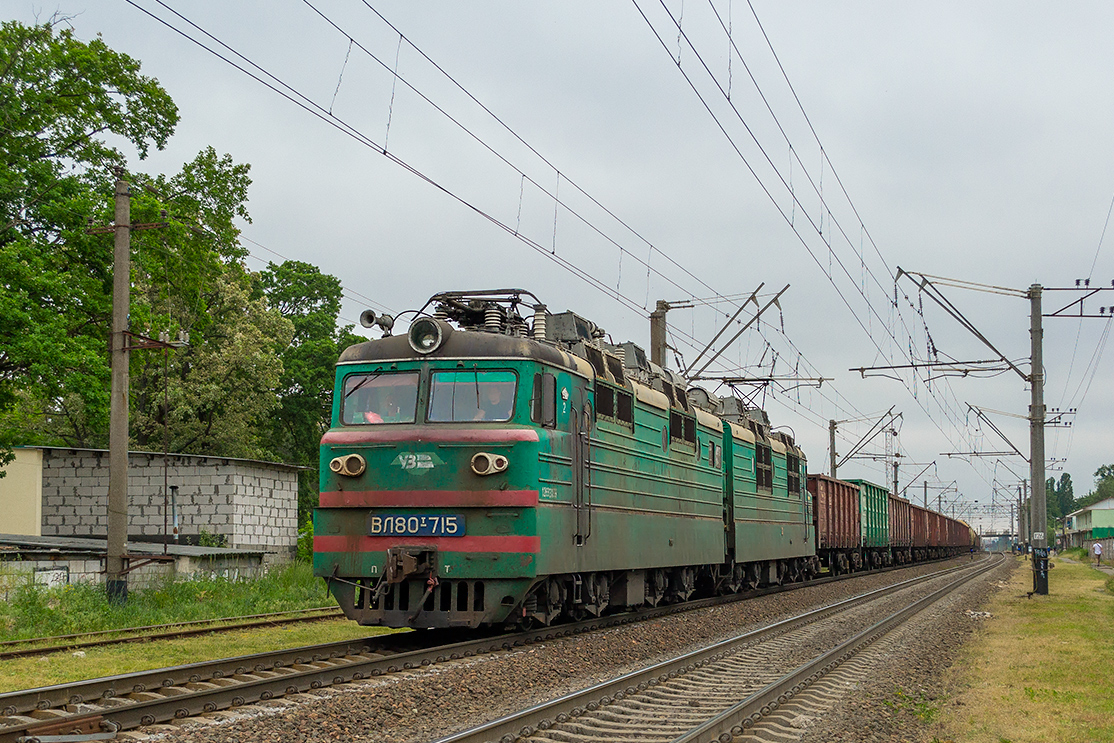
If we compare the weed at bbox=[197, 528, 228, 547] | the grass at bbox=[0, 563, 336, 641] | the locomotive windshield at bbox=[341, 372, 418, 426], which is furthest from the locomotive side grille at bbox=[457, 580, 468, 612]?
the weed at bbox=[197, 528, 228, 547]

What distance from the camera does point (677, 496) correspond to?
18609 mm

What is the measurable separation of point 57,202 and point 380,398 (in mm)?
16268

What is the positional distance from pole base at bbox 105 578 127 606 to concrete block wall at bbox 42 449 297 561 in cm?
1101

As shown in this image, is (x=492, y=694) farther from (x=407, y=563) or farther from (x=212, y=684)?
(x=407, y=563)

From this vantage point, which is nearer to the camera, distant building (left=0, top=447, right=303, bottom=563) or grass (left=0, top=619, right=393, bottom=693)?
grass (left=0, top=619, right=393, bottom=693)

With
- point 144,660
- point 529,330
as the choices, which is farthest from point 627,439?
point 144,660

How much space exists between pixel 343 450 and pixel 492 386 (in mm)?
1993

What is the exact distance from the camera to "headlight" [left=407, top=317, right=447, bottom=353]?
13.3 metres

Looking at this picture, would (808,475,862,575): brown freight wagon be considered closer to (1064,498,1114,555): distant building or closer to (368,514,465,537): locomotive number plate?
(368,514,465,537): locomotive number plate

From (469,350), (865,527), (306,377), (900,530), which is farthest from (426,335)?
(900,530)

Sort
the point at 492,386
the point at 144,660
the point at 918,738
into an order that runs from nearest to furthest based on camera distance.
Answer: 1. the point at 918,738
2. the point at 144,660
3. the point at 492,386

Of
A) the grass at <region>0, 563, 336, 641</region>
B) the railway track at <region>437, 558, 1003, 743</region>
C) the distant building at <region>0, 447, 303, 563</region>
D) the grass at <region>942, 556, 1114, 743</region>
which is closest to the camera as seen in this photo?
the railway track at <region>437, 558, 1003, 743</region>

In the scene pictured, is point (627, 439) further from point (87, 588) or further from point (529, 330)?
point (87, 588)

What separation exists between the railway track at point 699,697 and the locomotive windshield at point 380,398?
4.49m
